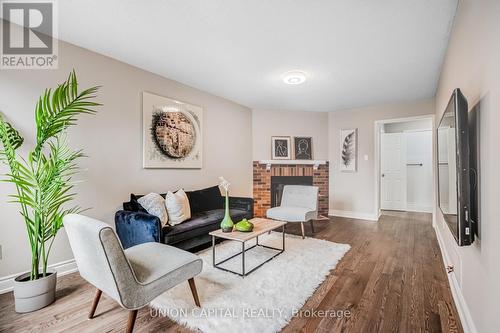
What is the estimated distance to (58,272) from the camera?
96.1 inches

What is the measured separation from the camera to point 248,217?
3.64 m

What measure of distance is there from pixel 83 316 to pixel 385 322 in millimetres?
2166

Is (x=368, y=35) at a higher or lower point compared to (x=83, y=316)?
higher

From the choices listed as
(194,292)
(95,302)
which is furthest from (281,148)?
(95,302)

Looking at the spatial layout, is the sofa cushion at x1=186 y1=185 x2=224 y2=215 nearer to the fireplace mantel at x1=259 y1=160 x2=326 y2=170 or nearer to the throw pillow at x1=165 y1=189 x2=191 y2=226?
Result: the throw pillow at x1=165 y1=189 x2=191 y2=226

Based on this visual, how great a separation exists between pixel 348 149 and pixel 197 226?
374 cm

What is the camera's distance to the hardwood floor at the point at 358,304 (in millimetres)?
1650

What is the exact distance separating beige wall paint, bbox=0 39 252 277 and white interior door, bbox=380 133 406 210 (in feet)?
14.6

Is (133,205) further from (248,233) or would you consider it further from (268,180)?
(268,180)

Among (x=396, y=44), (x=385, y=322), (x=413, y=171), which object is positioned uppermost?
(x=396, y=44)

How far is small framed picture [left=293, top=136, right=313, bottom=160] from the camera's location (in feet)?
17.5

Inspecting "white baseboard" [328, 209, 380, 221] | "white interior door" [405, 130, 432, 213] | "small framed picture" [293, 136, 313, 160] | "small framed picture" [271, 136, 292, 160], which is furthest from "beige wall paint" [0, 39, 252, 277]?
"white interior door" [405, 130, 432, 213]

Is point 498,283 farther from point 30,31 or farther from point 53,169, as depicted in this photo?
point 30,31

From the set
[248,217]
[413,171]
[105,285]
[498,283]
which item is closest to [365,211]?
[413,171]
